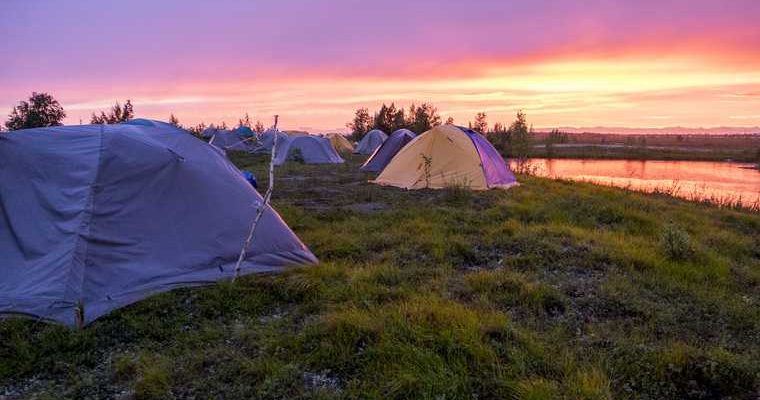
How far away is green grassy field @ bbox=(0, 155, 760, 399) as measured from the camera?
3457mm

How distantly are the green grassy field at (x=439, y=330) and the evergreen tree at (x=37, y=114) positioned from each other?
23.1 meters

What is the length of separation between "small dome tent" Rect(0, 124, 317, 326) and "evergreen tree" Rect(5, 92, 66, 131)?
→ 22053mm

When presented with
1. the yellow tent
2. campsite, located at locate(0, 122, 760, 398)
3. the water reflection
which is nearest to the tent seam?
campsite, located at locate(0, 122, 760, 398)

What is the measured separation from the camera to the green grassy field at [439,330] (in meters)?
3.46

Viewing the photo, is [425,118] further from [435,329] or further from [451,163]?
[435,329]

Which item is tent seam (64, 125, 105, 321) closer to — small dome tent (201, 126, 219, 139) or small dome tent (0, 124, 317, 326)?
small dome tent (0, 124, 317, 326)

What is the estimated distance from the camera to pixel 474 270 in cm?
625

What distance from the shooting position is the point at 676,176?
78.3ft

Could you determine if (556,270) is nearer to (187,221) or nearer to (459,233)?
(459,233)

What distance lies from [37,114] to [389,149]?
18372 mm

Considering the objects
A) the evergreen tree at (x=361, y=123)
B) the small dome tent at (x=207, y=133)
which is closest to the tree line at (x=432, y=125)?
the evergreen tree at (x=361, y=123)

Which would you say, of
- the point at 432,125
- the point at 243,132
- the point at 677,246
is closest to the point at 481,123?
the point at 432,125

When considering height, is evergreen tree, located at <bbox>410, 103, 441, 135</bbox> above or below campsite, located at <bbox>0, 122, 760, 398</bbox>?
above

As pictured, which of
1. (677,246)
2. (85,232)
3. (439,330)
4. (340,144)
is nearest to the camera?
(439,330)
